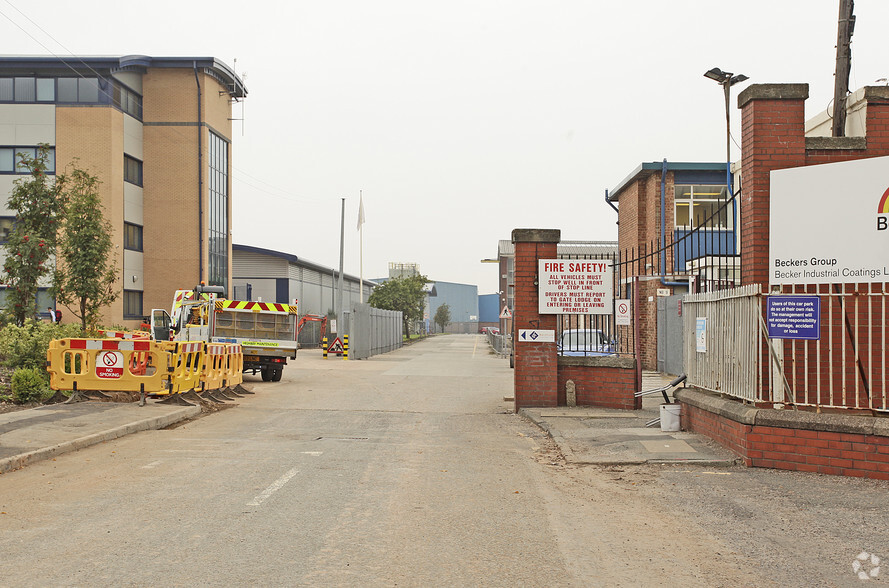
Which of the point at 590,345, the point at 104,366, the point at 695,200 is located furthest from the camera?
the point at 695,200

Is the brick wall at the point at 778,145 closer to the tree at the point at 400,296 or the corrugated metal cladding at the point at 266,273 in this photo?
the corrugated metal cladding at the point at 266,273

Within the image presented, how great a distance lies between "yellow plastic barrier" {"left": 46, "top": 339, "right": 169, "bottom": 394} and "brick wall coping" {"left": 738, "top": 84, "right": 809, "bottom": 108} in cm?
1069

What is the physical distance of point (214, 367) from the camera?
17391mm

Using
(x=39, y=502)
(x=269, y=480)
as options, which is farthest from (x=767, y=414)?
(x=39, y=502)

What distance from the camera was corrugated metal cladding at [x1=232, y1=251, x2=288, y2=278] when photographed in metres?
61.2

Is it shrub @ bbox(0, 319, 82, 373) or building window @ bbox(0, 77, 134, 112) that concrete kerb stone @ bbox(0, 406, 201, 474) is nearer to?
shrub @ bbox(0, 319, 82, 373)

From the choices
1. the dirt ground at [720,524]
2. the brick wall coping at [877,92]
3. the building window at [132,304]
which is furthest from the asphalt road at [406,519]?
the building window at [132,304]

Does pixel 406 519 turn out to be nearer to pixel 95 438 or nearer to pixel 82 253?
pixel 95 438

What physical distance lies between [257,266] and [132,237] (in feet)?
48.6

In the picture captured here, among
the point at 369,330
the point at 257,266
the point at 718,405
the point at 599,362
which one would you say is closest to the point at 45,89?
the point at 257,266

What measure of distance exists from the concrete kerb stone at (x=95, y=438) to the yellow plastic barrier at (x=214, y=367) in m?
2.19

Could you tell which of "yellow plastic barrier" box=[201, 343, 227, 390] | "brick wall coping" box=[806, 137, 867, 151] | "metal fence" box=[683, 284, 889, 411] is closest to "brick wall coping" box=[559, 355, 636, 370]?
"metal fence" box=[683, 284, 889, 411]

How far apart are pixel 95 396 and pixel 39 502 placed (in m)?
8.09

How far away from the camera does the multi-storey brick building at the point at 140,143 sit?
4381cm
